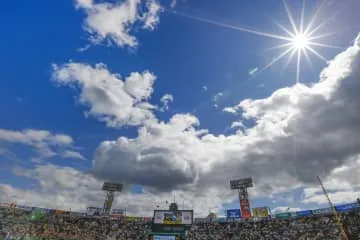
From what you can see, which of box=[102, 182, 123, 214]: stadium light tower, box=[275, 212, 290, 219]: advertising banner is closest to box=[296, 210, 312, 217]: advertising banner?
box=[275, 212, 290, 219]: advertising banner

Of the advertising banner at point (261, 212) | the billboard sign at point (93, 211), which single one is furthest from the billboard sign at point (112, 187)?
the advertising banner at point (261, 212)

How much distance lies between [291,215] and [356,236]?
1524cm

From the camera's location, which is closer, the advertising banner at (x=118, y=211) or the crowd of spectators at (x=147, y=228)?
the crowd of spectators at (x=147, y=228)

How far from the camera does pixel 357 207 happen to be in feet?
185

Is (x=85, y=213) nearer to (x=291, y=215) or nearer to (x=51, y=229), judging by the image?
(x=51, y=229)

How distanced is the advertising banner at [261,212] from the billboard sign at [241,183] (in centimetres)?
1007

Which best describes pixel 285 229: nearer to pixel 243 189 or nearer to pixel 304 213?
pixel 304 213

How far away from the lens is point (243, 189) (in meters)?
80.9

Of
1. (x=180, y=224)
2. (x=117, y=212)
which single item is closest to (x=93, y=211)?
(x=117, y=212)

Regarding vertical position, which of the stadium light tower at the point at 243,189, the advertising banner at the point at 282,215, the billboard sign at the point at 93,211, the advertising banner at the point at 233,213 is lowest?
the advertising banner at the point at 282,215

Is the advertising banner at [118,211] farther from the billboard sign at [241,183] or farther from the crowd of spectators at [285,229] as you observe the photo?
the billboard sign at [241,183]

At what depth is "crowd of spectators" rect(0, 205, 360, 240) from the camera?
193 ft

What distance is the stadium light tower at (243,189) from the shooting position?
76.3m

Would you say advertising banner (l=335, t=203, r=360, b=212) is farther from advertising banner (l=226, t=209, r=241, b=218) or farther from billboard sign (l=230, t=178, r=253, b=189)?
billboard sign (l=230, t=178, r=253, b=189)
